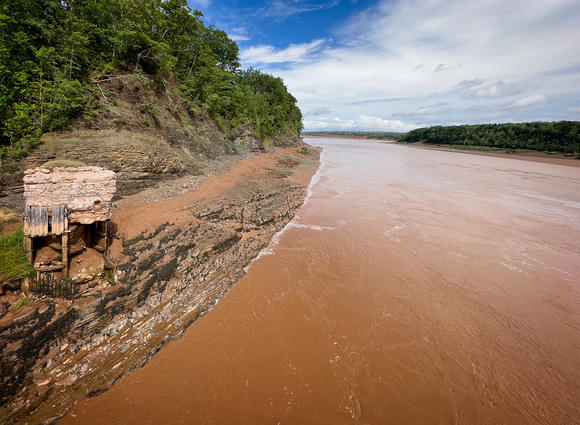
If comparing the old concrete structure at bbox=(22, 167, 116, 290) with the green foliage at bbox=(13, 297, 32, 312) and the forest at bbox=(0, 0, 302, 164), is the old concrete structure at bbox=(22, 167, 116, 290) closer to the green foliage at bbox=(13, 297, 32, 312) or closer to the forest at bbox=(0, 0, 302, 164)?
the green foliage at bbox=(13, 297, 32, 312)

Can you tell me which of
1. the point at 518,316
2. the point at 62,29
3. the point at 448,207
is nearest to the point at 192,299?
the point at 518,316

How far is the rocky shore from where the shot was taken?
3.78m

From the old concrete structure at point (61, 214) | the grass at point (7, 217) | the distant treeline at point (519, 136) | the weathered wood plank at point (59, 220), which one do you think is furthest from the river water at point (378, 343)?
the distant treeline at point (519, 136)

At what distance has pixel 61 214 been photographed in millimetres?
5695

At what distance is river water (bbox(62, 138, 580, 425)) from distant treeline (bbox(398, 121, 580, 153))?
6880 centimetres

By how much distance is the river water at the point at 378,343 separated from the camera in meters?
3.78

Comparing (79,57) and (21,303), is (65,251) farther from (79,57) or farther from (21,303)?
(79,57)

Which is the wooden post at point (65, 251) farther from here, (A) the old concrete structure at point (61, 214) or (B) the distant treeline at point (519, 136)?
(B) the distant treeline at point (519, 136)

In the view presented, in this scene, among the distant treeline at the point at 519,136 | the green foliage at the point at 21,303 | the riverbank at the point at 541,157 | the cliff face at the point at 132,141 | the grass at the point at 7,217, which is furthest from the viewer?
the distant treeline at the point at 519,136

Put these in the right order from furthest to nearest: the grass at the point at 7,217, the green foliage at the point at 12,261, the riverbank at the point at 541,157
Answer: the riverbank at the point at 541,157 < the grass at the point at 7,217 < the green foliage at the point at 12,261

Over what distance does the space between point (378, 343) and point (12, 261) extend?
28.5 ft

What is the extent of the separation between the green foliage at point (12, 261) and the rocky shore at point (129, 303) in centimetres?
57

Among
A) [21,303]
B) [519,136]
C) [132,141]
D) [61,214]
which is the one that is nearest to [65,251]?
[61,214]

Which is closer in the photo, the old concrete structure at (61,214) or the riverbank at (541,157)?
the old concrete structure at (61,214)
